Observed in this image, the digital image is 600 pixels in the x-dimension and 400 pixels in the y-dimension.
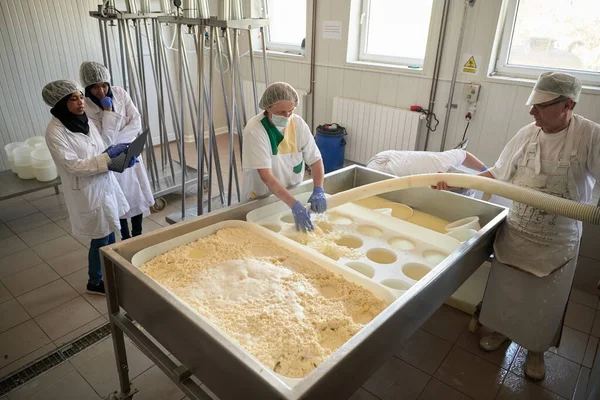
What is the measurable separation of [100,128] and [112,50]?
227 cm

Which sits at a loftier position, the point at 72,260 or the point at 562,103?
the point at 562,103

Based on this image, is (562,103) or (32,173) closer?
(562,103)

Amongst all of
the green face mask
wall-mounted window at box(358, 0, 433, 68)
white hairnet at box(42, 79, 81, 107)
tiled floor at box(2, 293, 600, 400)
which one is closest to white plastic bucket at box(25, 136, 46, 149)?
white hairnet at box(42, 79, 81, 107)

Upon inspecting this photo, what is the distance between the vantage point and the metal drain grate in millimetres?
1788

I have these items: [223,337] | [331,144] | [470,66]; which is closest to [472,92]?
[470,66]

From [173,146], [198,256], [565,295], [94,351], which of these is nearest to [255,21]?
[198,256]

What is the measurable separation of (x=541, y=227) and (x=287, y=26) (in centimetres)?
395

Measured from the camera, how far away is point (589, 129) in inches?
59.1

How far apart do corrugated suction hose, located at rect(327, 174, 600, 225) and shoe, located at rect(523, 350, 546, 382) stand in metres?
0.88

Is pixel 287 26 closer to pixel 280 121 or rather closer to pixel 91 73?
pixel 91 73

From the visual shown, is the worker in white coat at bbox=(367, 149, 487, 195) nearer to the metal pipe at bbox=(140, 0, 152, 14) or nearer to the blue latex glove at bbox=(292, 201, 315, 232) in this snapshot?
the blue latex glove at bbox=(292, 201, 315, 232)

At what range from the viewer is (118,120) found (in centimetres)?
246

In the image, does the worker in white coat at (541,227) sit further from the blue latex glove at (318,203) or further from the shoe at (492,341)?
the blue latex glove at (318,203)

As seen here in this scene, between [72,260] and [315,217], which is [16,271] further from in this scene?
[315,217]
